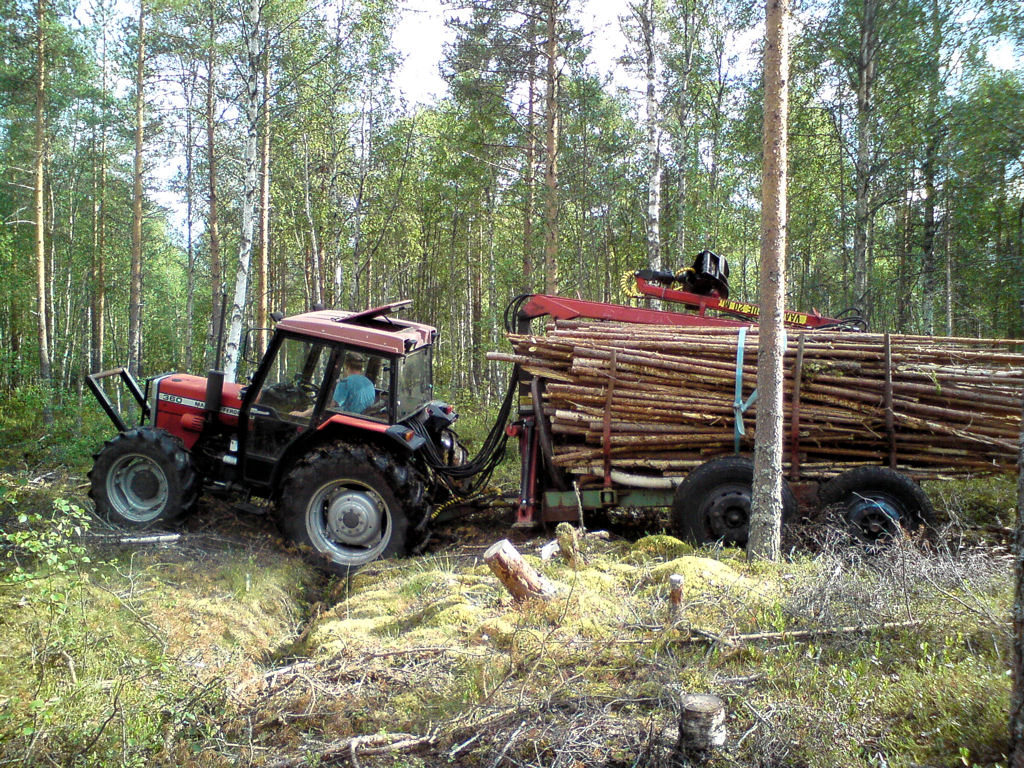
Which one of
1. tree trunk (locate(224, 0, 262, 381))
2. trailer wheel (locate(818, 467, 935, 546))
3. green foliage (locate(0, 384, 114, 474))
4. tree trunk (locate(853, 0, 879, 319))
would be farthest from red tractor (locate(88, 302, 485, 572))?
tree trunk (locate(853, 0, 879, 319))

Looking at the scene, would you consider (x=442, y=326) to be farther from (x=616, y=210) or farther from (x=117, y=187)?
(x=117, y=187)

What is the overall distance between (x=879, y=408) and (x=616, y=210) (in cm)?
1551

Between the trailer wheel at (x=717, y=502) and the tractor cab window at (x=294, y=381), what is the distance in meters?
3.31

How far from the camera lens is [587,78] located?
15219 mm

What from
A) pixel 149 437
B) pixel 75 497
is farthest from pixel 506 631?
pixel 75 497

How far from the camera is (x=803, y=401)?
5.93 meters

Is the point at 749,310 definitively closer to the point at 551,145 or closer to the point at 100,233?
the point at 551,145

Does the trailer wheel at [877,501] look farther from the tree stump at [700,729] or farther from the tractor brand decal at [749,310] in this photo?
the tree stump at [700,729]

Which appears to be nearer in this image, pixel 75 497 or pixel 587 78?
pixel 75 497

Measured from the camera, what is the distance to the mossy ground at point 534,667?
2.81 m

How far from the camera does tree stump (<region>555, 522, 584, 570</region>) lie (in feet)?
16.6

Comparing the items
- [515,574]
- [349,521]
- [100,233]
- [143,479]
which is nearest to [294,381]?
[349,521]

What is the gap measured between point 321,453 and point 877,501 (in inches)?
180

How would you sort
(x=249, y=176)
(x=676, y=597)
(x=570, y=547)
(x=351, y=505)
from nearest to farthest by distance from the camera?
(x=676, y=597) → (x=570, y=547) → (x=351, y=505) → (x=249, y=176)
